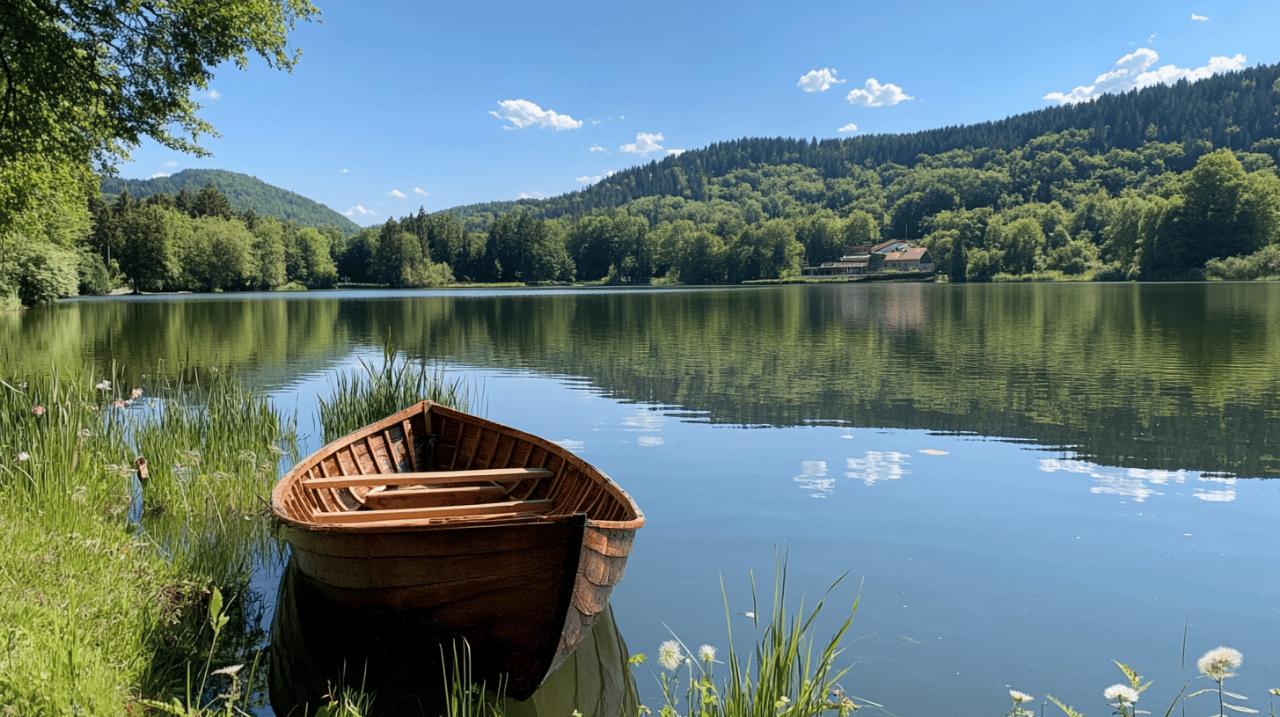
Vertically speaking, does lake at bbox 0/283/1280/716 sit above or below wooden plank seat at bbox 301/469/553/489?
below

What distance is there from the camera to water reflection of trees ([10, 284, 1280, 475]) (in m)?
14.3

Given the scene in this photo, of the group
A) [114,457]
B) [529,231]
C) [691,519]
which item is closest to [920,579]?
[691,519]

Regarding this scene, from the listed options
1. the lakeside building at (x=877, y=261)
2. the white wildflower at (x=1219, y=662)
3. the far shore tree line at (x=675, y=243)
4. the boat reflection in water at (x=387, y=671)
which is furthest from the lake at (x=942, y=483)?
the lakeside building at (x=877, y=261)

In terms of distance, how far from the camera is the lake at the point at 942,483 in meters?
6.05

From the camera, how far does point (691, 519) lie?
9.23 m

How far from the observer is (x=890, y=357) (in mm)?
24344

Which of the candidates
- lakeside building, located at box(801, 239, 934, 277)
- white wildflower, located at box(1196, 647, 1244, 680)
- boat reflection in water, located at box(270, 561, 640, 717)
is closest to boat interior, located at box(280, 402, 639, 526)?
boat reflection in water, located at box(270, 561, 640, 717)

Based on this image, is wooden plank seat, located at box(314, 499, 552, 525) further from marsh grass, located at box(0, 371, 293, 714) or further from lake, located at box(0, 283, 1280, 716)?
lake, located at box(0, 283, 1280, 716)

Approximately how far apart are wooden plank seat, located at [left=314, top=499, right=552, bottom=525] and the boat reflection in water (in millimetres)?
554

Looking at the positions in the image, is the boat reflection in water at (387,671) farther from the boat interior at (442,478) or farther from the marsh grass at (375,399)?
the marsh grass at (375,399)

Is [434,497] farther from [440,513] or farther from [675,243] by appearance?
[675,243]

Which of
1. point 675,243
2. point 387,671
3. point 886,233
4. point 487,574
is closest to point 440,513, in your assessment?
point 387,671

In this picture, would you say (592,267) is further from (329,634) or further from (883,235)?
(329,634)

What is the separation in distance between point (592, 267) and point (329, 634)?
14795 cm
